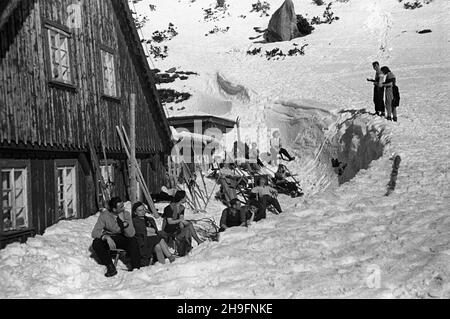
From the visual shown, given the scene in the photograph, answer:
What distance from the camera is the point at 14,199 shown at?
8555 mm

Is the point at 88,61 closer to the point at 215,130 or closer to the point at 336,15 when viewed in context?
the point at 215,130

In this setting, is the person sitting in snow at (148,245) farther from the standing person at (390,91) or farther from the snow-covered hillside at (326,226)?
the standing person at (390,91)

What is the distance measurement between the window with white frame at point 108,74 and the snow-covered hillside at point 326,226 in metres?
3.15

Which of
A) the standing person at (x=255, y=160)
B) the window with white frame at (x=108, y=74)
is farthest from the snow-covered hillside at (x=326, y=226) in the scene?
the window with white frame at (x=108, y=74)

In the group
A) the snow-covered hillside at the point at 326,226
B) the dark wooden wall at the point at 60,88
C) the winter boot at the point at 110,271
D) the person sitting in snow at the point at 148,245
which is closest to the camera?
the snow-covered hillside at the point at 326,226

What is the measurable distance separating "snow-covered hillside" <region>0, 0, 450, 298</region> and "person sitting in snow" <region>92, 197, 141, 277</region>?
373 millimetres

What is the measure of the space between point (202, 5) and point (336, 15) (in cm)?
1475

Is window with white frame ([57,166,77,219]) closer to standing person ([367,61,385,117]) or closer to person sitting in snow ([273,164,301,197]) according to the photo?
person sitting in snow ([273,164,301,197])

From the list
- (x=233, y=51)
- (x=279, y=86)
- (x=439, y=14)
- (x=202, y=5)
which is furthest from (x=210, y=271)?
(x=202, y=5)

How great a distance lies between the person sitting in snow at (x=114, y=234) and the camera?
25.2 feet

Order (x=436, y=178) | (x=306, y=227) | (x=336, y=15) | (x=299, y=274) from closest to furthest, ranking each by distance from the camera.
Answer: (x=299, y=274), (x=306, y=227), (x=436, y=178), (x=336, y=15)

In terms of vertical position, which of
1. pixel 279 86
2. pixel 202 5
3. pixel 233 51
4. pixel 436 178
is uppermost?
pixel 202 5

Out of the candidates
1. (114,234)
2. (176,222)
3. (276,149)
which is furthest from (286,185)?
(114,234)

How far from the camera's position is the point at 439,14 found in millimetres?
37312
